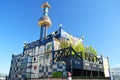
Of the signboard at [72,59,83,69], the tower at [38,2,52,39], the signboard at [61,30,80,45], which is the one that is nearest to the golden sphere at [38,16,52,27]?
the tower at [38,2,52,39]

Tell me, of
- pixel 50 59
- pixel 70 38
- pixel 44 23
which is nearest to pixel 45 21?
pixel 44 23

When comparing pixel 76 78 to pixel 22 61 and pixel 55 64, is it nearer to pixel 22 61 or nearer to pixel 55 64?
pixel 55 64

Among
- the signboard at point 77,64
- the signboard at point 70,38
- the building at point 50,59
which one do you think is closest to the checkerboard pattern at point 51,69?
the building at point 50,59

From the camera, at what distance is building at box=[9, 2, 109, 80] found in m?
23.6

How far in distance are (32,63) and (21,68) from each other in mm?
3588

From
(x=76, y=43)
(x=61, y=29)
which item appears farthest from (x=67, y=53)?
(x=76, y=43)

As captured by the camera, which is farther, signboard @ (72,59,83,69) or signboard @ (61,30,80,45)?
signboard @ (61,30,80,45)

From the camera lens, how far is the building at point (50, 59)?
23.6m

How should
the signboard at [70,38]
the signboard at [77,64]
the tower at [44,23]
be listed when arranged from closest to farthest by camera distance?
the signboard at [77,64] < the signboard at [70,38] < the tower at [44,23]

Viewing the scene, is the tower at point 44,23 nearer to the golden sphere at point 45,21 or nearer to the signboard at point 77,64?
the golden sphere at point 45,21

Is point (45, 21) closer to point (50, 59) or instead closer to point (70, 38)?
point (70, 38)

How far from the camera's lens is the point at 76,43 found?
33.6m

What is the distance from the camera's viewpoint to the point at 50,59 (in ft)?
88.2

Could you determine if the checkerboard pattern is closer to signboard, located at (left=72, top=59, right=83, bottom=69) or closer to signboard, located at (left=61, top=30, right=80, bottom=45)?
signboard, located at (left=72, top=59, right=83, bottom=69)
